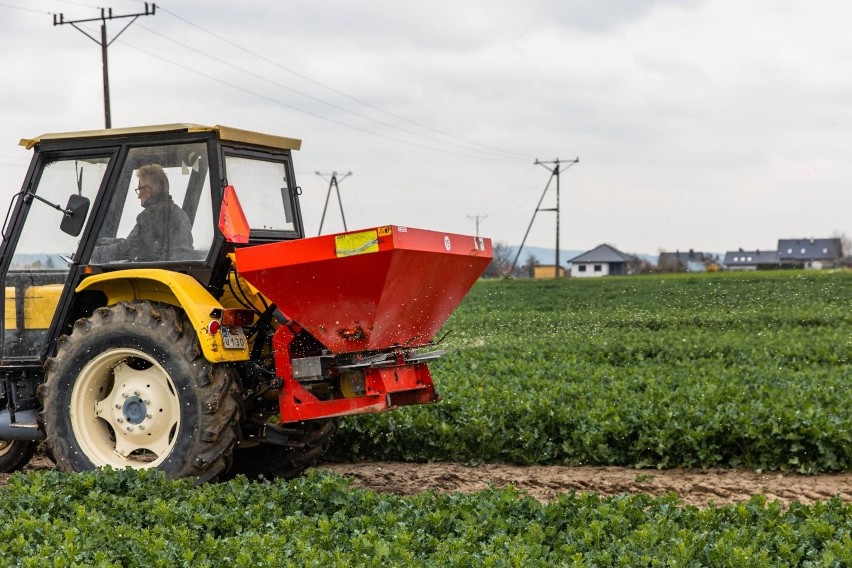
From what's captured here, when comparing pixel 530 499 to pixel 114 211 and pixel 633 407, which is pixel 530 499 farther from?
pixel 633 407

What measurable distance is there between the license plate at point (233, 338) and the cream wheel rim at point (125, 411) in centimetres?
53

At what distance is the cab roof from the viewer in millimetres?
7270

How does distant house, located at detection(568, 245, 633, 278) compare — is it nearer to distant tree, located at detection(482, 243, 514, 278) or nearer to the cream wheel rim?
distant tree, located at detection(482, 243, 514, 278)

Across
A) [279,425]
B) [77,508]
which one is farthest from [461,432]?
[77,508]

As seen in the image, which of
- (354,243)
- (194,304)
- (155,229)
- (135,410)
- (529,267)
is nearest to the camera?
(354,243)

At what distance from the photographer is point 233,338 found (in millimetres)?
6969

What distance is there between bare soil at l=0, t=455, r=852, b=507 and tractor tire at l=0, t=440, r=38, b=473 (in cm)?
12

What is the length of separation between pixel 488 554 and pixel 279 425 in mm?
2923

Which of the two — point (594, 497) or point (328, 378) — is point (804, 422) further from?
point (328, 378)

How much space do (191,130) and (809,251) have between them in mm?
108090

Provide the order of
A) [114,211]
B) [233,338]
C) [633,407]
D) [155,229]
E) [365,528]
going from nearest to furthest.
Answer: [365,528] < [233,338] < [155,229] < [114,211] < [633,407]

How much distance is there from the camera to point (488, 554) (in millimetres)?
4980

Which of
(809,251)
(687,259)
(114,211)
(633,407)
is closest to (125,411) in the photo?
(114,211)

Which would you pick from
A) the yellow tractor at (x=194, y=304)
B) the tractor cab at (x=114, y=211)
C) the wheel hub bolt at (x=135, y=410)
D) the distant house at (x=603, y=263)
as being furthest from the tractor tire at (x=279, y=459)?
the distant house at (x=603, y=263)
